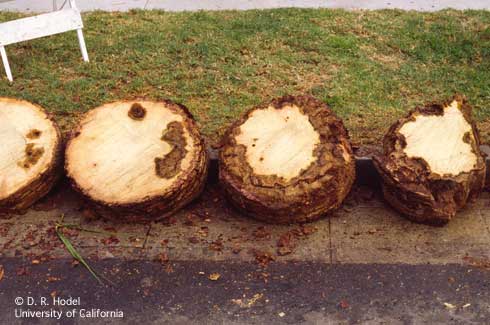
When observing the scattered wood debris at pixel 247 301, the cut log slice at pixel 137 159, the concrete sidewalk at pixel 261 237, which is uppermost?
the cut log slice at pixel 137 159

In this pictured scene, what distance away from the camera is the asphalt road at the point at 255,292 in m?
3.24

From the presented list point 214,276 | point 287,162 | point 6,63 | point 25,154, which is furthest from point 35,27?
point 214,276

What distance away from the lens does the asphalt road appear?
3244 millimetres

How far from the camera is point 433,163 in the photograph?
3.68 meters

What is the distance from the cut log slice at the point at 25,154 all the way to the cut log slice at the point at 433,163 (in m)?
2.07

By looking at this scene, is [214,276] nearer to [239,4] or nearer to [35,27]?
[35,27]

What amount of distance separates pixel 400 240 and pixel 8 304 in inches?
89.9

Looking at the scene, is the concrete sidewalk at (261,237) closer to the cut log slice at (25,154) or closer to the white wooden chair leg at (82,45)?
the cut log slice at (25,154)

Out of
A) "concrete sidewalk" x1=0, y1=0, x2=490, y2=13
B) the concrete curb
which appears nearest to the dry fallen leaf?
the concrete curb

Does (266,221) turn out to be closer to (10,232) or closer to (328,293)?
(328,293)

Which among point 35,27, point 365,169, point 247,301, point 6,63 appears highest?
point 35,27

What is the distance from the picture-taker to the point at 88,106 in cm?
507

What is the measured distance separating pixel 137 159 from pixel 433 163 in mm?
1792

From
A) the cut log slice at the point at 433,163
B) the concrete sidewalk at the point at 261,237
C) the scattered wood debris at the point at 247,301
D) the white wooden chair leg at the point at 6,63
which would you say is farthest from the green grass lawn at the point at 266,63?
the scattered wood debris at the point at 247,301
